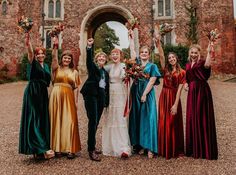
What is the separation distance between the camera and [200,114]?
4.39m

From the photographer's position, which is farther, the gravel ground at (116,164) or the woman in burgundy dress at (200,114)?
the woman in burgundy dress at (200,114)

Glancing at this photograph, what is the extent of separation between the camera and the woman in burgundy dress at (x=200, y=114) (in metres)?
4.31

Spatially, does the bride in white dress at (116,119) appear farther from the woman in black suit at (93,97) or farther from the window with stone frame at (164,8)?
the window with stone frame at (164,8)

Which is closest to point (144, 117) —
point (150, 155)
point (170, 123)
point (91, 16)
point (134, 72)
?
point (170, 123)

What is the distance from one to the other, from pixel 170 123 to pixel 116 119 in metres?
0.83

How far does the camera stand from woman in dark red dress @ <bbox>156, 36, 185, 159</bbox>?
444 centimetres

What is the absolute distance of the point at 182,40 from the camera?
19188mm

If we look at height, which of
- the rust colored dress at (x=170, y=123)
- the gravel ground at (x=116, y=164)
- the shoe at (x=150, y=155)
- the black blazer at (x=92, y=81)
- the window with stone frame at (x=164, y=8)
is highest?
the window with stone frame at (x=164, y=8)

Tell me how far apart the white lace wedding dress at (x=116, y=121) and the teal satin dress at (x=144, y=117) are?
0.13 meters

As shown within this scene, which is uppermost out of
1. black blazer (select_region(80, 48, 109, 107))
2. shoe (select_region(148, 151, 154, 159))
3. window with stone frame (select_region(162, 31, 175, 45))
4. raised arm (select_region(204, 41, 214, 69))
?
window with stone frame (select_region(162, 31, 175, 45))

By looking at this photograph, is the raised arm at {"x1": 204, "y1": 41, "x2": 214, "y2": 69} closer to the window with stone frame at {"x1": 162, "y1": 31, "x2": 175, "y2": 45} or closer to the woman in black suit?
the woman in black suit

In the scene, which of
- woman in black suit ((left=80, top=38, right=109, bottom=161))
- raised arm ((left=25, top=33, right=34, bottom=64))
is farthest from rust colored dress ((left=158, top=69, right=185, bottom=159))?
raised arm ((left=25, top=33, right=34, bottom=64))

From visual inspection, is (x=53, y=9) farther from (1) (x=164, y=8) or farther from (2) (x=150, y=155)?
(2) (x=150, y=155)

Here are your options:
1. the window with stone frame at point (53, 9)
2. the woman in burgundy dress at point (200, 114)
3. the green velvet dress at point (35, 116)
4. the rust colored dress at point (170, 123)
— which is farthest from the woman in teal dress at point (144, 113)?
the window with stone frame at point (53, 9)
